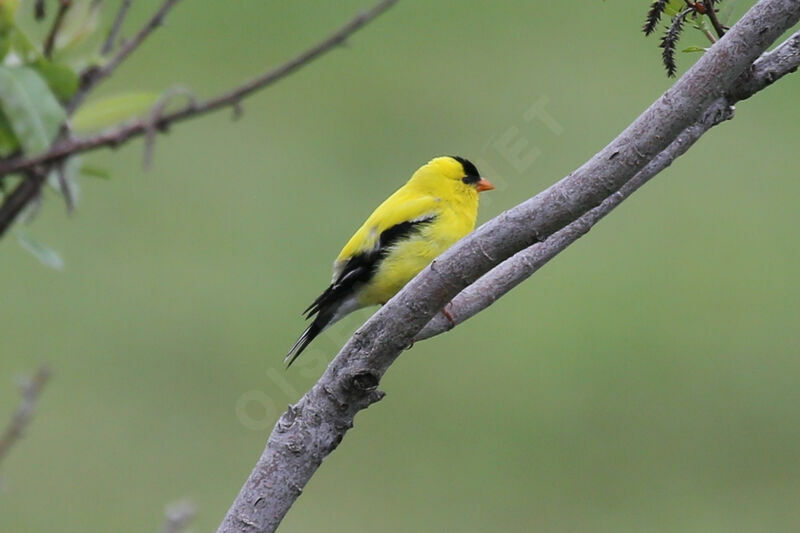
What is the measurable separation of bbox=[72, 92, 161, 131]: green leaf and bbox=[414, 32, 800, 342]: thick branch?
13.7 inches

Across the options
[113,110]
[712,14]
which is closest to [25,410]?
[113,110]

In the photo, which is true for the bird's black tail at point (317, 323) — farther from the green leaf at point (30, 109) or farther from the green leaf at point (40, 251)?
the green leaf at point (30, 109)

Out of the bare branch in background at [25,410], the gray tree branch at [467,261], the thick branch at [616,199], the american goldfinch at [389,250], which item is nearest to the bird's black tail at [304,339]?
the american goldfinch at [389,250]

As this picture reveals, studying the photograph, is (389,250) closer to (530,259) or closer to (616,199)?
(530,259)

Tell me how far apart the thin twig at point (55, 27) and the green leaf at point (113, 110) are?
9 centimetres

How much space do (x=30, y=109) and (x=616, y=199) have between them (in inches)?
22.5

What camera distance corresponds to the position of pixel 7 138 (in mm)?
809

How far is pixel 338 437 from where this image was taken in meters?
1.00

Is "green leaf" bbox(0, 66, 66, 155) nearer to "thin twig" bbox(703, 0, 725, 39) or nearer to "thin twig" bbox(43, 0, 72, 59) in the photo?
"thin twig" bbox(43, 0, 72, 59)

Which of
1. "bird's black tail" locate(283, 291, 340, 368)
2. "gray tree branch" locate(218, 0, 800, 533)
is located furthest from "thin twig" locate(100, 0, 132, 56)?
"bird's black tail" locate(283, 291, 340, 368)

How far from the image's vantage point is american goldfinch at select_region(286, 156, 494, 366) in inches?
87.0

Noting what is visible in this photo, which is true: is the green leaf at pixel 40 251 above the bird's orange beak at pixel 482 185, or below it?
above

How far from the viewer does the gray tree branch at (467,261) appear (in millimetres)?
833

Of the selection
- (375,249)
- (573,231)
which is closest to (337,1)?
(375,249)
